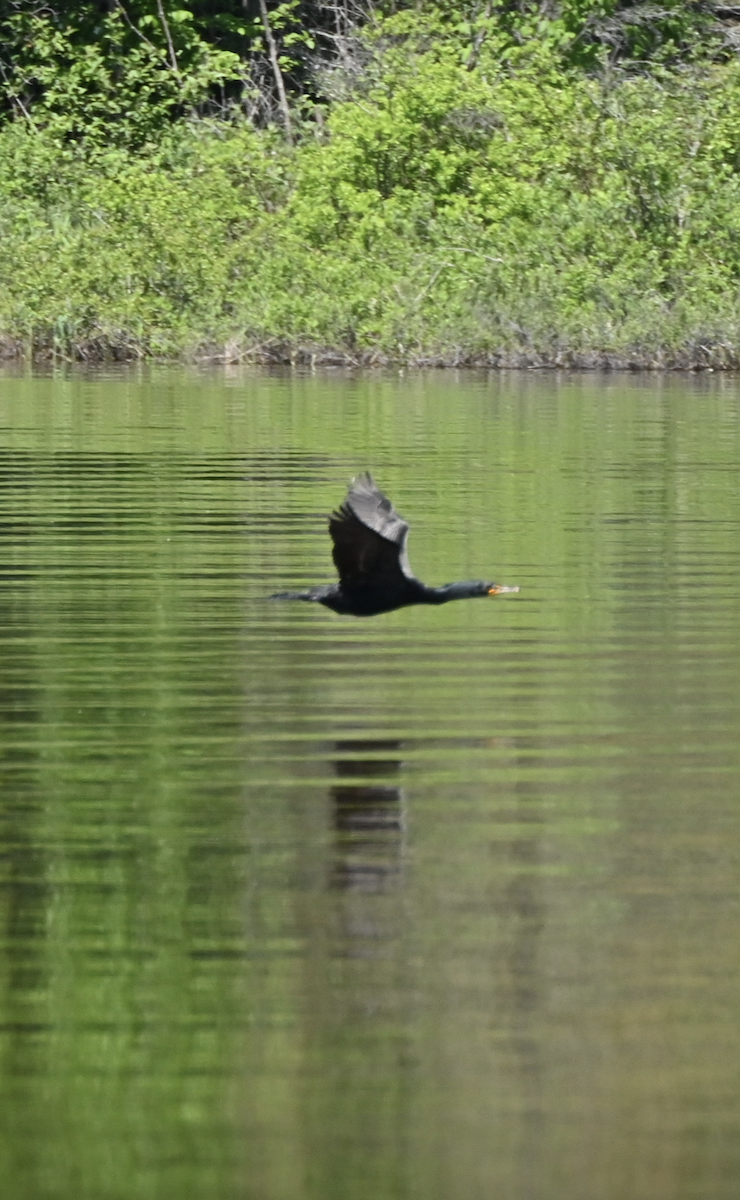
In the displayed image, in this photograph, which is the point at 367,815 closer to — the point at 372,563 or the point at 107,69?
the point at 372,563

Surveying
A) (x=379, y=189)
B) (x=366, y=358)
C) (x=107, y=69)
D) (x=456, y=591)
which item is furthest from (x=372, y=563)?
(x=107, y=69)

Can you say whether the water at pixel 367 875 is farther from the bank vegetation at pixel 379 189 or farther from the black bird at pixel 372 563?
the bank vegetation at pixel 379 189

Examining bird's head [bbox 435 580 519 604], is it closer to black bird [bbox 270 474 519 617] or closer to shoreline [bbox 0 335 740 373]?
black bird [bbox 270 474 519 617]

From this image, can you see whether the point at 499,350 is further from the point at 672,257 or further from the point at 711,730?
the point at 711,730

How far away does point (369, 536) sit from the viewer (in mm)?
7375

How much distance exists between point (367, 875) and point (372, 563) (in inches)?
84.9

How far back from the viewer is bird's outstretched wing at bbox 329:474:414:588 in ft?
24.1

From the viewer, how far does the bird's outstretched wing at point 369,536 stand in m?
7.35

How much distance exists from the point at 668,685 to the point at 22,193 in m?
29.6

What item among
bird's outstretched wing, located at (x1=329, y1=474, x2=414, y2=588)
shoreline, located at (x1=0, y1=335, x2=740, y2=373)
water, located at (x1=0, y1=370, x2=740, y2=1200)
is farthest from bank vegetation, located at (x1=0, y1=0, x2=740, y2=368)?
bird's outstretched wing, located at (x1=329, y1=474, x2=414, y2=588)

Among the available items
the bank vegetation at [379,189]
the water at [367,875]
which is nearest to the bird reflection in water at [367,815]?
the water at [367,875]

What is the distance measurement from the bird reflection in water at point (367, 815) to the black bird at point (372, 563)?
70 cm

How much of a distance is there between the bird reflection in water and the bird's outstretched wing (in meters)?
0.68

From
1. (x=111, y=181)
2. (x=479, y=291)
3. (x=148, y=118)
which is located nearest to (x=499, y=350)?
(x=479, y=291)
